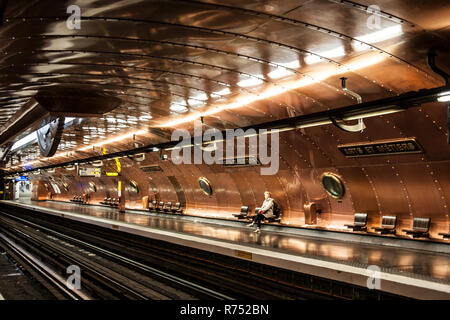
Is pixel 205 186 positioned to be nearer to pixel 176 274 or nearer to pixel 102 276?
pixel 176 274

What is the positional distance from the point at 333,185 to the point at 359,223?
164 centimetres

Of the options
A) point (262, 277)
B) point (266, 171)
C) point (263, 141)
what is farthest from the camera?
point (266, 171)

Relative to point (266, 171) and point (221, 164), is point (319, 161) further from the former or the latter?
point (221, 164)

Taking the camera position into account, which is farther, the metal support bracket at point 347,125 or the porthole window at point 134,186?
the porthole window at point 134,186

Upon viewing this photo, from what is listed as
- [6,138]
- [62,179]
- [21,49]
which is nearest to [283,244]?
[21,49]

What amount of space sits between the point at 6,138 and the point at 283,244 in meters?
14.5

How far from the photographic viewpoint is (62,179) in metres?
45.3

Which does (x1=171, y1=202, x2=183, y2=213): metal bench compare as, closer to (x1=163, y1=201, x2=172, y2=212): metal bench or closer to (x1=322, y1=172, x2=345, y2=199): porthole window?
(x1=163, y1=201, x2=172, y2=212): metal bench

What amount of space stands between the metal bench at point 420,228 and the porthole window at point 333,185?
280 cm

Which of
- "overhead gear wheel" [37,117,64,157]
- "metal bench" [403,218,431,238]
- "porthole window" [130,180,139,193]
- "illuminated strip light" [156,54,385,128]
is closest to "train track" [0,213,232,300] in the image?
"overhead gear wheel" [37,117,64,157]

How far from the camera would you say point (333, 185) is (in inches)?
544

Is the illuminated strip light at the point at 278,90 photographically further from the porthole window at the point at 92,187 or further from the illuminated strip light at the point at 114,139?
the porthole window at the point at 92,187

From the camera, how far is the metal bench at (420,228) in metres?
10.8

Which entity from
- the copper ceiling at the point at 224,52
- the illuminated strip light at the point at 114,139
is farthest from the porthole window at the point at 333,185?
the illuminated strip light at the point at 114,139
